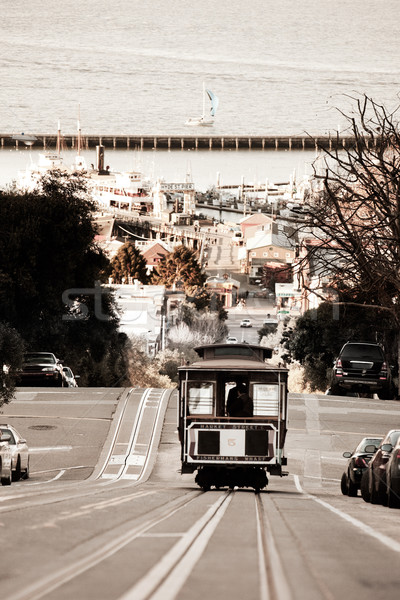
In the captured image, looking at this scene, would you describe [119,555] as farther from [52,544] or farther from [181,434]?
[181,434]

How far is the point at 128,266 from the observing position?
149 m

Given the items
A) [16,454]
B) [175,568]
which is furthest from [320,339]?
[175,568]

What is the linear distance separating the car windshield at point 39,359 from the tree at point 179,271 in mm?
109467

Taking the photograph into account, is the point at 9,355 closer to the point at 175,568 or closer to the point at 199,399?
the point at 199,399

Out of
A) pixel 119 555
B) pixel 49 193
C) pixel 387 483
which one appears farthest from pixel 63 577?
pixel 49 193

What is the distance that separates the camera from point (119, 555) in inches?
262

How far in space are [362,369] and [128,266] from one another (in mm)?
115723

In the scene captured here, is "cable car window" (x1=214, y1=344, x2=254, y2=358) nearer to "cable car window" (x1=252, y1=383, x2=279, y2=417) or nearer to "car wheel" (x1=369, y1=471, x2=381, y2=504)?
"cable car window" (x1=252, y1=383, x2=279, y2=417)

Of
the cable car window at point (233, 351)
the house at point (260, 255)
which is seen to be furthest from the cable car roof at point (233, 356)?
the house at point (260, 255)

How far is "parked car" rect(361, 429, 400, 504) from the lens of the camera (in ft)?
48.4

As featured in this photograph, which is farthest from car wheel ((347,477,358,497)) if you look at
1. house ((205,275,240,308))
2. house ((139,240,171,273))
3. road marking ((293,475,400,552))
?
house ((139,240,171,273))

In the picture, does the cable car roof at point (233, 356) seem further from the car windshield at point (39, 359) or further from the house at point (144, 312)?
the house at point (144, 312)

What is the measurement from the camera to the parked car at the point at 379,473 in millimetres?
14758

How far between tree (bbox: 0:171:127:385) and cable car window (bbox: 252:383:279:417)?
103 feet
